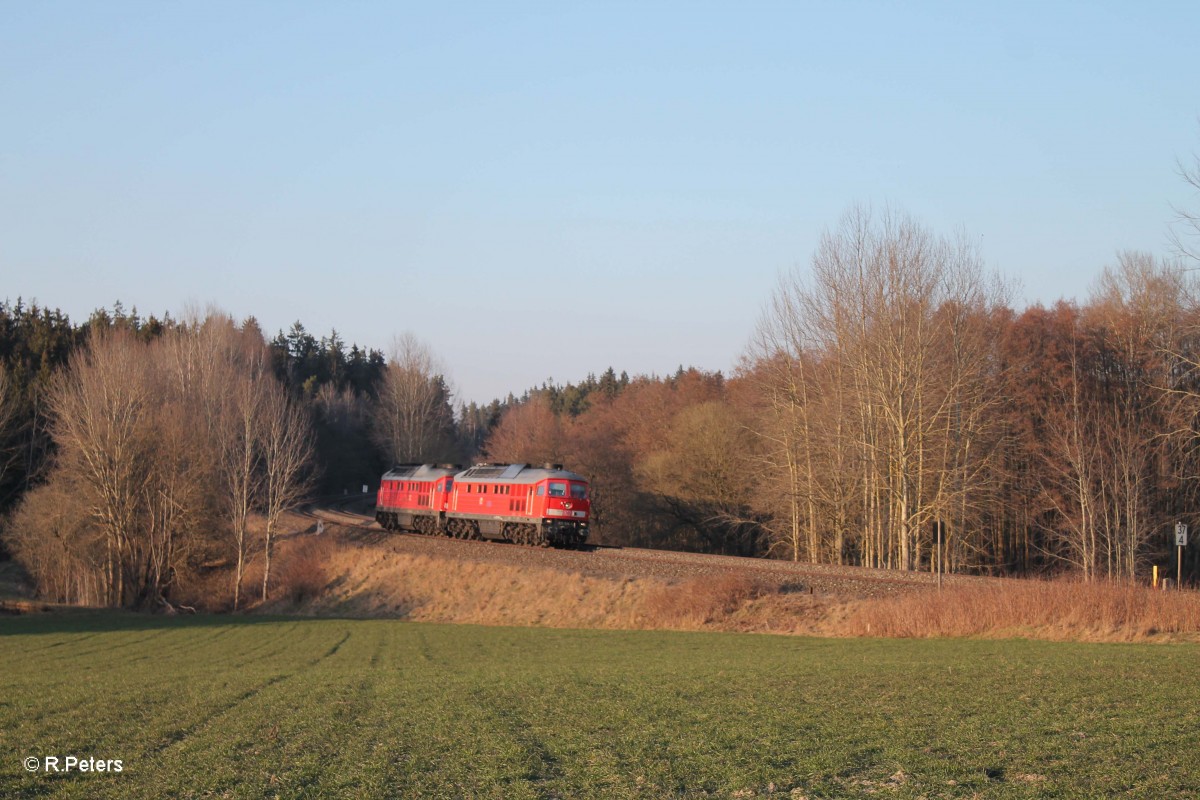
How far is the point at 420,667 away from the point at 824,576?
12.7m

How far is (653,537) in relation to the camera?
6019 cm

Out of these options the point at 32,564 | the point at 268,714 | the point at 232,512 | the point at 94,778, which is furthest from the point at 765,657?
the point at 32,564

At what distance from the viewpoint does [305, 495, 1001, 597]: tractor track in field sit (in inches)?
952

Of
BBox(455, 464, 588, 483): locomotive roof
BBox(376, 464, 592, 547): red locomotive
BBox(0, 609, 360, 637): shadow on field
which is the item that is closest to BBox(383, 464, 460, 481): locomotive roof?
BBox(376, 464, 592, 547): red locomotive

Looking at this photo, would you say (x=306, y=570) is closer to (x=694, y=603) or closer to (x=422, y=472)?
(x=422, y=472)

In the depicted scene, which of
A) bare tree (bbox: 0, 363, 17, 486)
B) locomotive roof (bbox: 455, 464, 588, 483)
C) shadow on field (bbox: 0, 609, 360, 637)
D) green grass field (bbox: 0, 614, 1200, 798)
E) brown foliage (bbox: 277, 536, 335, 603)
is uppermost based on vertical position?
bare tree (bbox: 0, 363, 17, 486)

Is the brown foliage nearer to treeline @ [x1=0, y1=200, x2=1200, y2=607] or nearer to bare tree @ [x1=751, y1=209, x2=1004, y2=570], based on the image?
treeline @ [x1=0, y1=200, x2=1200, y2=607]

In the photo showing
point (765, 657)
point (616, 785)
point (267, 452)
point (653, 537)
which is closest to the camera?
point (616, 785)

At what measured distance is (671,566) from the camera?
29.3m

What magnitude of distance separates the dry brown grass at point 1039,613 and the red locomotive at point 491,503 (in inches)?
684

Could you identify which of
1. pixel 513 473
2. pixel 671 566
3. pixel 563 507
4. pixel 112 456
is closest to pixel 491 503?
pixel 513 473

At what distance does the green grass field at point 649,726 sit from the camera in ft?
24.4

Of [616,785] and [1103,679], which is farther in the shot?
[1103,679]

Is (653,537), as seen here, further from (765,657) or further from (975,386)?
(765,657)
